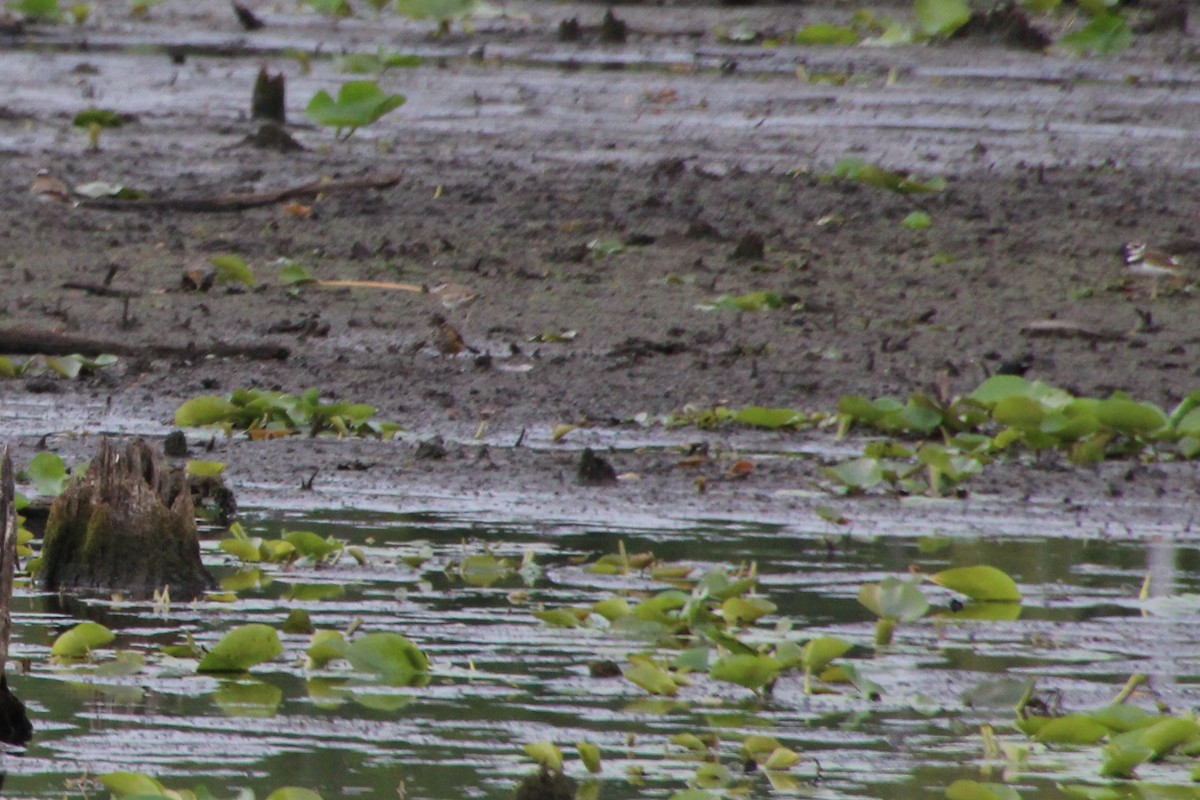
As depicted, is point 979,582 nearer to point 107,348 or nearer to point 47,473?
point 47,473

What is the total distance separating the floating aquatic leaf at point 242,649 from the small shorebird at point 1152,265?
6.23 meters

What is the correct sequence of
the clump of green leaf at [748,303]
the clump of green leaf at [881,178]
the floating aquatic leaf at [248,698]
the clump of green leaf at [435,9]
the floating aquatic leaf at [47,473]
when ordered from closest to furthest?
the floating aquatic leaf at [248,698], the floating aquatic leaf at [47,473], the clump of green leaf at [748,303], the clump of green leaf at [881,178], the clump of green leaf at [435,9]

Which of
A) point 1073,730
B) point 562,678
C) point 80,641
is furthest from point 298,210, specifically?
point 1073,730

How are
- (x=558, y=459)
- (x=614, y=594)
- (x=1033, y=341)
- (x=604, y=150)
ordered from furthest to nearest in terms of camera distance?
1. (x=604, y=150)
2. (x=1033, y=341)
3. (x=558, y=459)
4. (x=614, y=594)

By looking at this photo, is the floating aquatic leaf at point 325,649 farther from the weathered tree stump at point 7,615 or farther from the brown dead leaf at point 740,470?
the brown dead leaf at point 740,470

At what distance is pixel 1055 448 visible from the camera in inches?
314

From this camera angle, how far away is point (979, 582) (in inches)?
234

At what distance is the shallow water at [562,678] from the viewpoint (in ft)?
15.1

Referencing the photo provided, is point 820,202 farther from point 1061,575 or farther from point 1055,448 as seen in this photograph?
point 1061,575

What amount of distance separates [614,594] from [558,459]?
5.57 feet

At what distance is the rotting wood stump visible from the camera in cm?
602


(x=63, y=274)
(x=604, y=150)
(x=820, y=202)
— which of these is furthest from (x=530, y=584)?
(x=604, y=150)

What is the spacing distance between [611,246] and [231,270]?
1817 mm

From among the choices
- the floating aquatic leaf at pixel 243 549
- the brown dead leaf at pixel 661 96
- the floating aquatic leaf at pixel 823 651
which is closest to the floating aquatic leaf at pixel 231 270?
the floating aquatic leaf at pixel 243 549
